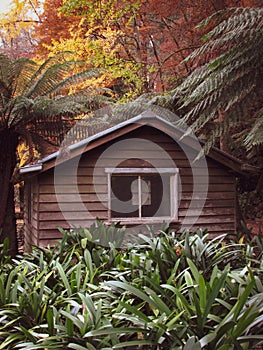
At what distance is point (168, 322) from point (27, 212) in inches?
253

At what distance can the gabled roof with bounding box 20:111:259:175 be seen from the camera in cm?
594

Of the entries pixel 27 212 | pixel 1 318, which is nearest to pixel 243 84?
pixel 1 318

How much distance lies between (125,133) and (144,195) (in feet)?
12.0

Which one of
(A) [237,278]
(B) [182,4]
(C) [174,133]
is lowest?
(A) [237,278]

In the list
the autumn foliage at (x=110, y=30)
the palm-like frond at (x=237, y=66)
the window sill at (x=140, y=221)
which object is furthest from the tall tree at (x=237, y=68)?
the autumn foliage at (x=110, y=30)

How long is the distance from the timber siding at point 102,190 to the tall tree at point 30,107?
2.16 feet

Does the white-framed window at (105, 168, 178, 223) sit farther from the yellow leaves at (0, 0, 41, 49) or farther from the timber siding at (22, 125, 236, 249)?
the yellow leaves at (0, 0, 41, 49)

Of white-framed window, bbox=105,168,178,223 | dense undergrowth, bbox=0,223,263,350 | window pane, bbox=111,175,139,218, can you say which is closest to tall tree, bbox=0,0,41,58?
window pane, bbox=111,175,139,218

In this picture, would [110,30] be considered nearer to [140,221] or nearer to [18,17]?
[18,17]

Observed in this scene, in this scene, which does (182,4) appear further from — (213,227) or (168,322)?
(168,322)

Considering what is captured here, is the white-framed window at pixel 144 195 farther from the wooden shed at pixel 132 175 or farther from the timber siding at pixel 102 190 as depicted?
the timber siding at pixel 102 190

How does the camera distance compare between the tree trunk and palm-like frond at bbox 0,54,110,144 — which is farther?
the tree trunk

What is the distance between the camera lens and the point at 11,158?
715 centimetres

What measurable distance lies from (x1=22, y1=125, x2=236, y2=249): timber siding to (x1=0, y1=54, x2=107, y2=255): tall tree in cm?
66
